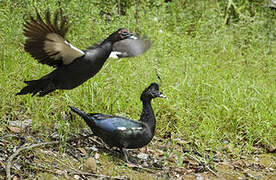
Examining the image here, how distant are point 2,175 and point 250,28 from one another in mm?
5955

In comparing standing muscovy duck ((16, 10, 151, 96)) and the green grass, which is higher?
standing muscovy duck ((16, 10, 151, 96))

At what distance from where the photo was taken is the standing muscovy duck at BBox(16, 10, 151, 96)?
3.17 metres

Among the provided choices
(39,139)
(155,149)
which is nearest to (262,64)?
(155,149)

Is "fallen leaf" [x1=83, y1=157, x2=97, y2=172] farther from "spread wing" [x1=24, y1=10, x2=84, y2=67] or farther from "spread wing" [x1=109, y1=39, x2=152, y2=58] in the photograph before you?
A: "spread wing" [x1=109, y1=39, x2=152, y2=58]

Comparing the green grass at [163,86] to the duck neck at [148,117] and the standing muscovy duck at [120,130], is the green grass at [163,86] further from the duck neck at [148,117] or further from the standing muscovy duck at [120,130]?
the duck neck at [148,117]

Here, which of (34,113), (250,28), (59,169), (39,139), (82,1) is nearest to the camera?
(59,169)

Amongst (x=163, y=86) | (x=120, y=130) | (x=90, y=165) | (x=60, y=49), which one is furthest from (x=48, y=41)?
(x=163, y=86)

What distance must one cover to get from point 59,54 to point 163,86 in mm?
2103

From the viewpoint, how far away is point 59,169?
11.4ft

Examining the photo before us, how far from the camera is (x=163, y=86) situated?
5.27 m

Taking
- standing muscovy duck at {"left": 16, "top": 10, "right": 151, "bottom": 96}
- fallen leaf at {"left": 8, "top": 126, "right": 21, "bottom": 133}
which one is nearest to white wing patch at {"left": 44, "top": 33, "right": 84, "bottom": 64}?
standing muscovy duck at {"left": 16, "top": 10, "right": 151, "bottom": 96}

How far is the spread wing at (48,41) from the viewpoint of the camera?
3145 millimetres

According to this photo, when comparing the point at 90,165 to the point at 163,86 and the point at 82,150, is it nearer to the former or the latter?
the point at 82,150

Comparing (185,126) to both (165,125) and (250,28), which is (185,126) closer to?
(165,125)
